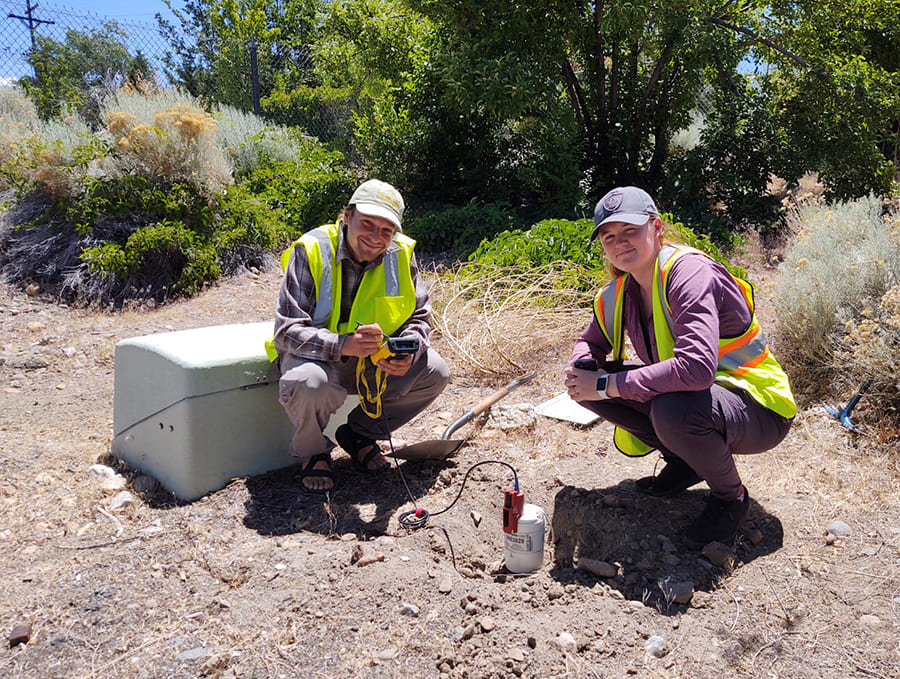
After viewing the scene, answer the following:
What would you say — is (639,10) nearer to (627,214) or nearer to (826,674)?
(627,214)

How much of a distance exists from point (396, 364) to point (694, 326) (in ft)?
4.15

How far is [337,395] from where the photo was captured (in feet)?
9.93

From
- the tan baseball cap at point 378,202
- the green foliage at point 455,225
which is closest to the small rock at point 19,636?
the tan baseball cap at point 378,202

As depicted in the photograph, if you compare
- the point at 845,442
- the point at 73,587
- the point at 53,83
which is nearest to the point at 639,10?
the point at 845,442

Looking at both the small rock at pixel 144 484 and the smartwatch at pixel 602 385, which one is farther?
the small rock at pixel 144 484

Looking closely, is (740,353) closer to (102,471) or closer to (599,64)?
(102,471)

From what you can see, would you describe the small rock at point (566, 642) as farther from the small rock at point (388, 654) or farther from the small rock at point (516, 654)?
the small rock at point (388, 654)

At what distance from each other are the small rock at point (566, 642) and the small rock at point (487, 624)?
0.18 meters

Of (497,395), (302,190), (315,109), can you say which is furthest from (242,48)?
(497,395)

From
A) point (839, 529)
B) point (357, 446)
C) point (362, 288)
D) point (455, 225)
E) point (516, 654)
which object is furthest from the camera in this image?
point (455, 225)

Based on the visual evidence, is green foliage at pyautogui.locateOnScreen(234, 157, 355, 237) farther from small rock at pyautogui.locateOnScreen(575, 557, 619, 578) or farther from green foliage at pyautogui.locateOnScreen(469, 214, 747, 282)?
small rock at pyautogui.locateOnScreen(575, 557, 619, 578)

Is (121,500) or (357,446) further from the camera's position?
(357,446)

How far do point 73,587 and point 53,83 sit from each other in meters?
11.5

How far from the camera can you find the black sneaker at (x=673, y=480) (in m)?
2.85
